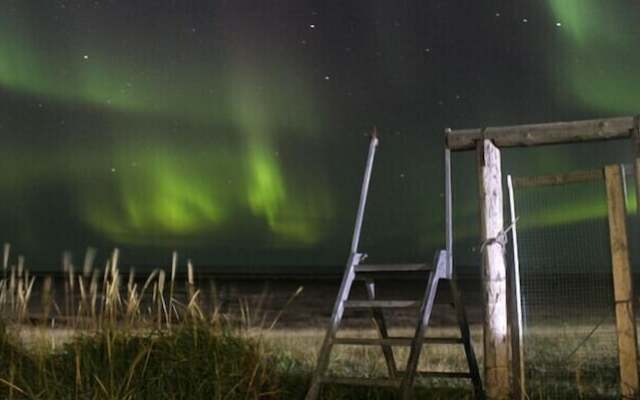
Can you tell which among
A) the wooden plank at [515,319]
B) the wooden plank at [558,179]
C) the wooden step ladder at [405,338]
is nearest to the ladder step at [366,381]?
the wooden step ladder at [405,338]

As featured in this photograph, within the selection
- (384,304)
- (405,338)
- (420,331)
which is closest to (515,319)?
(420,331)

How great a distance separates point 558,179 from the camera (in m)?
7.16

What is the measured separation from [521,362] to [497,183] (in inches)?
62.5

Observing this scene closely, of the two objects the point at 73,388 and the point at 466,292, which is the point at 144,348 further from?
the point at 466,292

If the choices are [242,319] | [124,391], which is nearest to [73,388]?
[124,391]

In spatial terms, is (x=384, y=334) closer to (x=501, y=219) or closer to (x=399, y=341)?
(x=399, y=341)

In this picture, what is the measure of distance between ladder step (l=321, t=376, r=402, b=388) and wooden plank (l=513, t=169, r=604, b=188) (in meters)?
1.99

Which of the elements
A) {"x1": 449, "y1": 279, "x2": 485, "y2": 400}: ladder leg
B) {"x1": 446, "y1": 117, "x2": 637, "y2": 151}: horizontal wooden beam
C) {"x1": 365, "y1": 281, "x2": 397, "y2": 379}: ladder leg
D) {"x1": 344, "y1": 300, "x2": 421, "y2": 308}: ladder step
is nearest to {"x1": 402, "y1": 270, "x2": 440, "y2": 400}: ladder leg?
{"x1": 344, "y1": 300, "x2": 421, "y2": 308}: ladder step

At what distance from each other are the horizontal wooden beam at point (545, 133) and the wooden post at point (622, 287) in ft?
1.05

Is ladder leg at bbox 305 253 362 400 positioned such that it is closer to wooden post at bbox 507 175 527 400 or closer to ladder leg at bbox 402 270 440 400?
ladder leg at bbox 402 270 440 400

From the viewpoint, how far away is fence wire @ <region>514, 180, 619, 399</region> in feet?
23.4

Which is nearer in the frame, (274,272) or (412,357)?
(412,357)

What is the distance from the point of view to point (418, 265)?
26.0ft

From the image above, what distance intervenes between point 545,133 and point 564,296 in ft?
4.57
